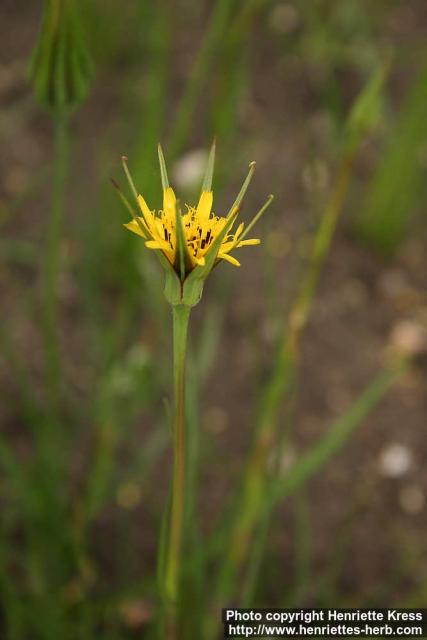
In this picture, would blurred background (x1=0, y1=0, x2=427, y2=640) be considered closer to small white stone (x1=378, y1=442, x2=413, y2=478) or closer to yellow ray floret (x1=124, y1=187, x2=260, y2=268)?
small white stone (x1=378, y1=442, x2=413, y2=478)

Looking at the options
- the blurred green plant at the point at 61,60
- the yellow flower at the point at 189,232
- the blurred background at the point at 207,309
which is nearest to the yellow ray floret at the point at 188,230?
the yellow flower at the point at 189,232

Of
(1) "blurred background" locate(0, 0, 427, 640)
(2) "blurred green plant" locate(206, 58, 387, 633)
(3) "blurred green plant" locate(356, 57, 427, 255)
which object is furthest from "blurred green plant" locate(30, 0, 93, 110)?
(3) "blurred green plant" locate(356, 57, 427, 255)

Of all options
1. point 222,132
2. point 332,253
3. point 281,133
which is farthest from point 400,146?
point 222,132

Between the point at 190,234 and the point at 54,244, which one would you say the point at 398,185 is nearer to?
the point at 54,244

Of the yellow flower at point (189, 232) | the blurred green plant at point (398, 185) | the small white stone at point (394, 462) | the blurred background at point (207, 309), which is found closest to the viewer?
the yellow flower at point (189, 232)

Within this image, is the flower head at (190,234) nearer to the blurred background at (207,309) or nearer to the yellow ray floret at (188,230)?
Answer: the yellow ray floret at (188,230)

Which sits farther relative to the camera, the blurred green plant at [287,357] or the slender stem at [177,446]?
the blurred green plant at [287,357]

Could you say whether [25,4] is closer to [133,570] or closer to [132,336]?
[132,336]
